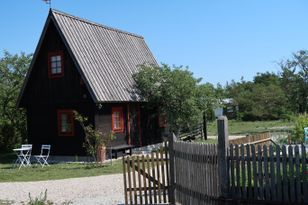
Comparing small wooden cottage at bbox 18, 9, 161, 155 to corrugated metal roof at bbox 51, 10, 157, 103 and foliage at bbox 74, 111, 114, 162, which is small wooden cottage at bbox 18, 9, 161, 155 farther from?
foliage at bbox 74, 111, 114, 162

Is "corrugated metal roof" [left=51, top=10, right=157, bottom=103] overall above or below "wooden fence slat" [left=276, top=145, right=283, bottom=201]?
above

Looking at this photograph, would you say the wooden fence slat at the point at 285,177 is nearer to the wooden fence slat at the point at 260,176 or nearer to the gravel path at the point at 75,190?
the wooden fence slat at the point at 260,176

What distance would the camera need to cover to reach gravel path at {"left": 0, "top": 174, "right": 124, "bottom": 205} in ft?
37.6

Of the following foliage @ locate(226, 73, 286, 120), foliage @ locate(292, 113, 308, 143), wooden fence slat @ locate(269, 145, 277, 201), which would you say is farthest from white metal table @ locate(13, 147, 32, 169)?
foliage @ locate(226, 73, 286, 120)

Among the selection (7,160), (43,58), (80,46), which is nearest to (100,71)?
(80,46)

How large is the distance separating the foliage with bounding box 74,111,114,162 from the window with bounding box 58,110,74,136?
153 centimetres

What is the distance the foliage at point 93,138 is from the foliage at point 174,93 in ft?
14.9

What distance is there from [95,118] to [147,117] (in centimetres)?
507

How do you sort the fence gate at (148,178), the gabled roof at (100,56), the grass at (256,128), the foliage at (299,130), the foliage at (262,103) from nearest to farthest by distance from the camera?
the fence gate at (148,178) < the foliage at (299,130) < the gabled roof at (100,56) < the grass at (256,128) < the foliage at (262,103)

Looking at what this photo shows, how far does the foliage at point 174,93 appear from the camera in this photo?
76.7 feet

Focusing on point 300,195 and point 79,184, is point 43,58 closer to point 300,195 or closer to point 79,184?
point 79,184

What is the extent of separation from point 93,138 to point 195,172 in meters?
11.9

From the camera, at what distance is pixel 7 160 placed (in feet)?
75.6

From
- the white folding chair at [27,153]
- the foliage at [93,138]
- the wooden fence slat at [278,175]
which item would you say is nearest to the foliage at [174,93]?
the foliage at [93,138]
